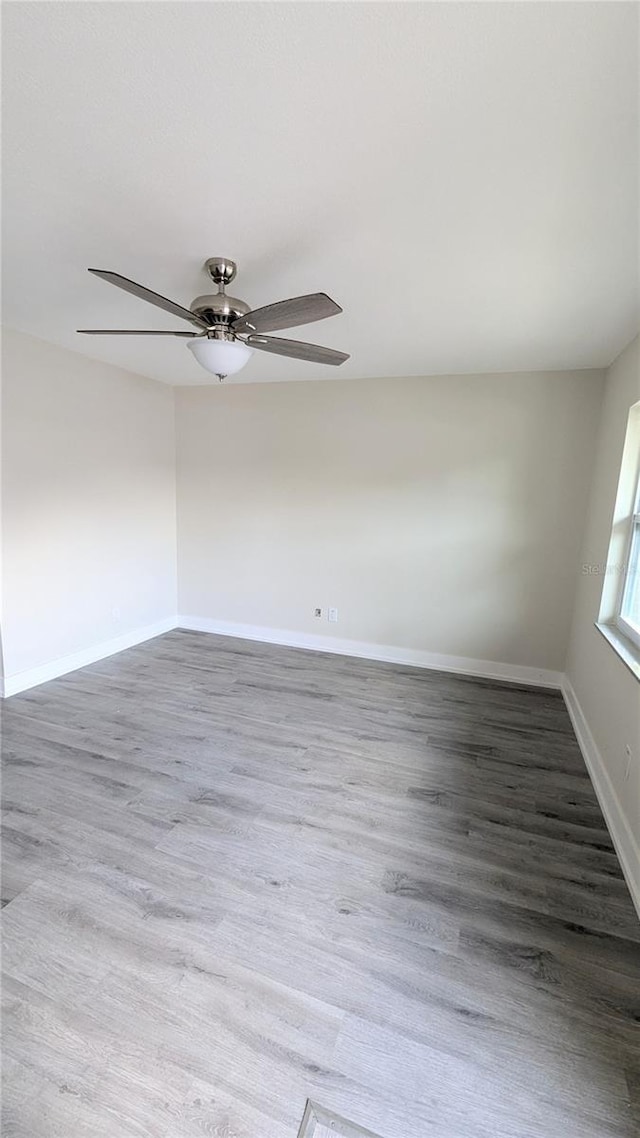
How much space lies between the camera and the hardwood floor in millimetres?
1203

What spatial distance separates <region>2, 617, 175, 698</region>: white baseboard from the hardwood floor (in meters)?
0.48

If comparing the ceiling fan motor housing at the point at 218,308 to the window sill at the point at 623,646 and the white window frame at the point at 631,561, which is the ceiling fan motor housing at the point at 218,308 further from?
the white window frame at the point at 631,561

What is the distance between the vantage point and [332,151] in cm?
125

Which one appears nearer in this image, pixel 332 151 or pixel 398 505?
pixel 332 151

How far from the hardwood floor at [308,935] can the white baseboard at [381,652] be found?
83cm

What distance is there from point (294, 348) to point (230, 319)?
360 mm

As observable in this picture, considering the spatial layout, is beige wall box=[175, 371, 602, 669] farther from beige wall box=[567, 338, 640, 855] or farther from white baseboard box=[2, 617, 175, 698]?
white baseboard box=[2, 617, 175, 698]

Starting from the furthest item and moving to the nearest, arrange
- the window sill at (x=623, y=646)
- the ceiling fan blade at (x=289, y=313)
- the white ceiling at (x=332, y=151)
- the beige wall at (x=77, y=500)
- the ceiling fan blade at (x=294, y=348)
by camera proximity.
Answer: the beige wall at (x=77, y=500)
the window sill at (x=623, y=646)
the ceiling fan blade at (x=294, y=348)
the ceiling fan blade at (x=289, y=313)
the white ceiling at (x=332, y=151)

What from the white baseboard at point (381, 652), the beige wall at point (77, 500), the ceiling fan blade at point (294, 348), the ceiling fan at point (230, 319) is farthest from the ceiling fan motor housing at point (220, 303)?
the white baseboard at point (381, 652)

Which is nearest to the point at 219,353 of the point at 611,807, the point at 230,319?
the point at 230,319

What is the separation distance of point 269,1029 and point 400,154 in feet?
8.22

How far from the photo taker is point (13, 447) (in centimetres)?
309

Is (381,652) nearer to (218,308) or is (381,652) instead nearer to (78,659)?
(78,659)

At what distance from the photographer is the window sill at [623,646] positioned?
214 centimetres
